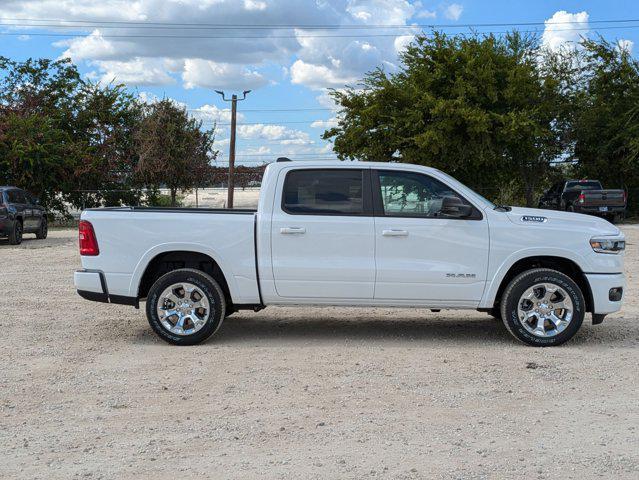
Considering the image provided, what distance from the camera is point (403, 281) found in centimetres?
809

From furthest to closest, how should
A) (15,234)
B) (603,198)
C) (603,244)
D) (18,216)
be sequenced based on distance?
(603,198) → (18,216) → (15,234) → (603,244)

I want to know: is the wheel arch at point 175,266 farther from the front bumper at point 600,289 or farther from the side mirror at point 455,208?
the front bumper at point 600,289

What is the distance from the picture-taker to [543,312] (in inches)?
318

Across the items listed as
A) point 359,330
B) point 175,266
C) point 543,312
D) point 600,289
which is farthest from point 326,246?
point 600,289

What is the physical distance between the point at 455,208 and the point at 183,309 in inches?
113

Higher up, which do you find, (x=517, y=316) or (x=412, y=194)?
(x=412, y=194)

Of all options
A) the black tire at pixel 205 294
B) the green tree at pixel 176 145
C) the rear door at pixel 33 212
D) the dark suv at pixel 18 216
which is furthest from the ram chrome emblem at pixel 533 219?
the green tree at pixel 176 145

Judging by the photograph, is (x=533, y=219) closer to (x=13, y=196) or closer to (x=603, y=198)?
(x=13, y=196)

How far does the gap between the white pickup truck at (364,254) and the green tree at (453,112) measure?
24.7m

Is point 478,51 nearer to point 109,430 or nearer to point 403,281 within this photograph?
point 403,281

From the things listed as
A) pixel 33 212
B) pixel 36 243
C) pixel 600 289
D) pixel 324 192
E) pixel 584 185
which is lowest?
pixel 36 243

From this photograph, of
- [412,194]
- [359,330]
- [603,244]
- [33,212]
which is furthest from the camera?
[33,212]

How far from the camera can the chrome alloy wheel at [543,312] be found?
804 centimetres

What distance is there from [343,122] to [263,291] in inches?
1133
